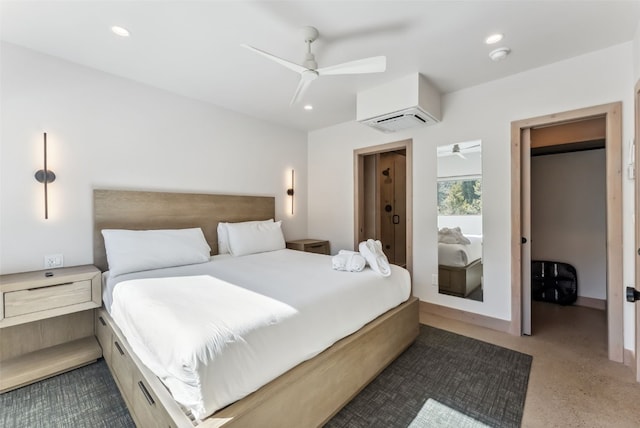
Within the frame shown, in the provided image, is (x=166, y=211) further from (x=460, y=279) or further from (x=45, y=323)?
(x=460, y=279)

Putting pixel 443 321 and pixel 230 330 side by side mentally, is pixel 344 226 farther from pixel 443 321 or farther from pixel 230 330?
pixel 230 330

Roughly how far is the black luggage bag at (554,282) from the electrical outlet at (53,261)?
529cm

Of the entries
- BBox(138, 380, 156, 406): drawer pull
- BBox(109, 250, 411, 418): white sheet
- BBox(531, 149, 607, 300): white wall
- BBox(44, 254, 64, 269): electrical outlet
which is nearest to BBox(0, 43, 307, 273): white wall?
BBox(44, 254, 64, 269): electrical outlet

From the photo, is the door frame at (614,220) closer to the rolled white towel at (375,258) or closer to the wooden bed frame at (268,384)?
the wooden bed frame at (268,384)

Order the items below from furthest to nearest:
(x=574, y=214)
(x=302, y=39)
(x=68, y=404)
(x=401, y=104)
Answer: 1. (x=574, y=214)
2. (x=401, y=104)
3. (x=302, y=39)
4. (x=68, y=404)

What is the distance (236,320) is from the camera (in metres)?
1.32

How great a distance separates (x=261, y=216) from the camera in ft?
13.0

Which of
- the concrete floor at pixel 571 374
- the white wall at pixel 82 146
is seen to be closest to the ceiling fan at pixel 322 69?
the white wall at pixel 82 146

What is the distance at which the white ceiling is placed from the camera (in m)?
1.84

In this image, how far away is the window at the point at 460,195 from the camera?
9.89 ft

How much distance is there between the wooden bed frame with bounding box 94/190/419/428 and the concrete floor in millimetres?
865

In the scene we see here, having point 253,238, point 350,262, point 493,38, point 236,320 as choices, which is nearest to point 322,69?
point 493,38

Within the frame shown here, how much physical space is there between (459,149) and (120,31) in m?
3.26

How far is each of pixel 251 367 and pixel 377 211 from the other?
411cm
